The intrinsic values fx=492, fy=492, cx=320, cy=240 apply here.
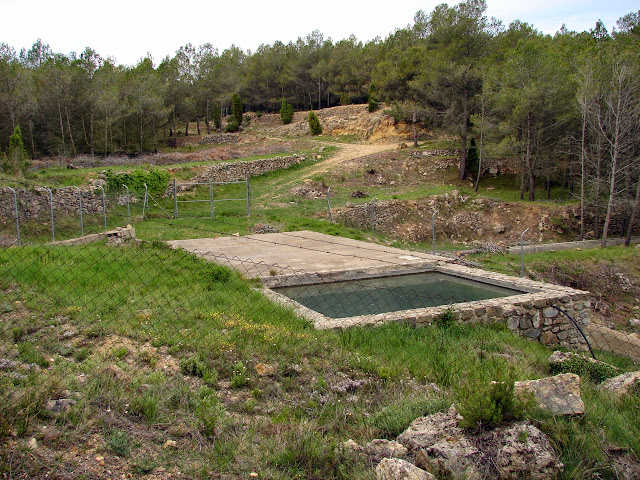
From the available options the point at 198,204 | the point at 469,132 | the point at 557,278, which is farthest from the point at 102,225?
the point at 469,132

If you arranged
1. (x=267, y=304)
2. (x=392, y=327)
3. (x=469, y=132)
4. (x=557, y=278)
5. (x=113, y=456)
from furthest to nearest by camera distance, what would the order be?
(x=469, y=132)
(x=557, y=278)
(x=267, y=304)
(x=392, y=327)
(x=113, y=456)

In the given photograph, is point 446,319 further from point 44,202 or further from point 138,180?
point 138,180

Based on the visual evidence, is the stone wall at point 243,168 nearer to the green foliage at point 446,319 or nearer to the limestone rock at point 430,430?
the green foliage at point 446,319

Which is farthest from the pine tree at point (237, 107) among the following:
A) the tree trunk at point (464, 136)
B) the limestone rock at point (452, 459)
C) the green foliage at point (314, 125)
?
the limestone rock at point (452, 459)

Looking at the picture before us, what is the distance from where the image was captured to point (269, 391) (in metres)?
5.55

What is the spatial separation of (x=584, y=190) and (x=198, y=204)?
2014 cm

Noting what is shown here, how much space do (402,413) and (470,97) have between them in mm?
31772

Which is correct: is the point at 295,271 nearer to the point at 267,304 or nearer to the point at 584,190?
the point at 267,304

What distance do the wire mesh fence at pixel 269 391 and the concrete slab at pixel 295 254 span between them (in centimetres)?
259

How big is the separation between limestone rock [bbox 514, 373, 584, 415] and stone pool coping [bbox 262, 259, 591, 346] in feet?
11.9

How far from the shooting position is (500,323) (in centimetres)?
958

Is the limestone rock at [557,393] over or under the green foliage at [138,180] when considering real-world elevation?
under

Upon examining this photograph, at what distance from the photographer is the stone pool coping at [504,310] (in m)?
8.64

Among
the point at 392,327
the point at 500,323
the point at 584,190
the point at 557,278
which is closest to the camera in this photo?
the point at 392,327
